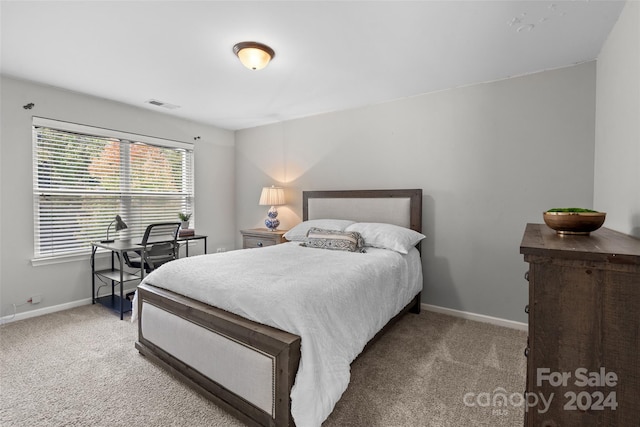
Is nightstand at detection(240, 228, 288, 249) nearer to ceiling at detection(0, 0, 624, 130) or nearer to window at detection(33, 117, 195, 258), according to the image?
window at detection(33, 117, 195, 258)

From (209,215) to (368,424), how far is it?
3.87m

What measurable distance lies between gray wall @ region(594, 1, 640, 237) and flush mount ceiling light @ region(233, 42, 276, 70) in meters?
2.21

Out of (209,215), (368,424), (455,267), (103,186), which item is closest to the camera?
(368,424)

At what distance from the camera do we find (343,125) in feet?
12.8

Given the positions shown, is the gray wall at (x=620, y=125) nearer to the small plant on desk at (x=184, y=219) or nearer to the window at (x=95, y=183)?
the small plant on desk at (x=184, y=219)

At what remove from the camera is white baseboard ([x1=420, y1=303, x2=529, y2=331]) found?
115 inches

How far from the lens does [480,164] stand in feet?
10.00

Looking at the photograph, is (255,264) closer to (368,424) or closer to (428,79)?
(368,424)

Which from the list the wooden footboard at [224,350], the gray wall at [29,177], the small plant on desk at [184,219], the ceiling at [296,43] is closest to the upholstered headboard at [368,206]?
the ceiling at [296,43]

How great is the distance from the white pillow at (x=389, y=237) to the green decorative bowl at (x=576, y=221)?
1.53 meters

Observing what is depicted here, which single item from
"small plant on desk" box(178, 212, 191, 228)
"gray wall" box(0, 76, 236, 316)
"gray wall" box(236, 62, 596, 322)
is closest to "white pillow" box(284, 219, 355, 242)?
"gray wall" box(236, 62, 596, 322)

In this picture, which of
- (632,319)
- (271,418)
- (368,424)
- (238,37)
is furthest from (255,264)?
(632,319)

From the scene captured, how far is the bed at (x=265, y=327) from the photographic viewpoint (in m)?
Answer: 1.49

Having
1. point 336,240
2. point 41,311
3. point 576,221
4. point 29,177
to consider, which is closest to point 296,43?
point 336,240
